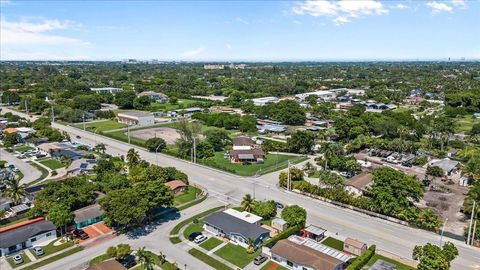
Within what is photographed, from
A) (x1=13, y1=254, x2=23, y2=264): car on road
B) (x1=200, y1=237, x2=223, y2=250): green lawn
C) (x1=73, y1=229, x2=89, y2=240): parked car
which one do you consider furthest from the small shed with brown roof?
(x1=13, y1=254, x2=23, y2=264): car on road

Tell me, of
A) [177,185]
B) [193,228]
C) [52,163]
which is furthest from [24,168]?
[193,228]

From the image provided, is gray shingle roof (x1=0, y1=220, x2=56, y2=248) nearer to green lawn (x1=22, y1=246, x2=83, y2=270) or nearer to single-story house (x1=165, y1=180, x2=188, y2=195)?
green lawn (x1=22, y1=246, x2=83, y2=270)

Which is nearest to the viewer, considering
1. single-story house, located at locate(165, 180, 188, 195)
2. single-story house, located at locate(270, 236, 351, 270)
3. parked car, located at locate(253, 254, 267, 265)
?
single-story house, located at locate(270, 236, 351, 270)

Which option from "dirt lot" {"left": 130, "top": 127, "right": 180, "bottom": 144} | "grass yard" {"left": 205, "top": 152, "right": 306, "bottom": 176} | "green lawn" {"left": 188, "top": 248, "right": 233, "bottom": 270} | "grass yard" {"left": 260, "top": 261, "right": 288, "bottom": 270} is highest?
"dirt lot" {"left": 130, "top": 127, "right": 180, "bottom": 144}

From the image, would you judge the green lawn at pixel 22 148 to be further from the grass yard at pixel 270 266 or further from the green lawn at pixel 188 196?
the grass yard at pixel 270 266

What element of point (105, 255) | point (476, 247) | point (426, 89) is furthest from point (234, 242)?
point (426, 89)

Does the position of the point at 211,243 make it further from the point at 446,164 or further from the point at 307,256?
the point at 446,164
